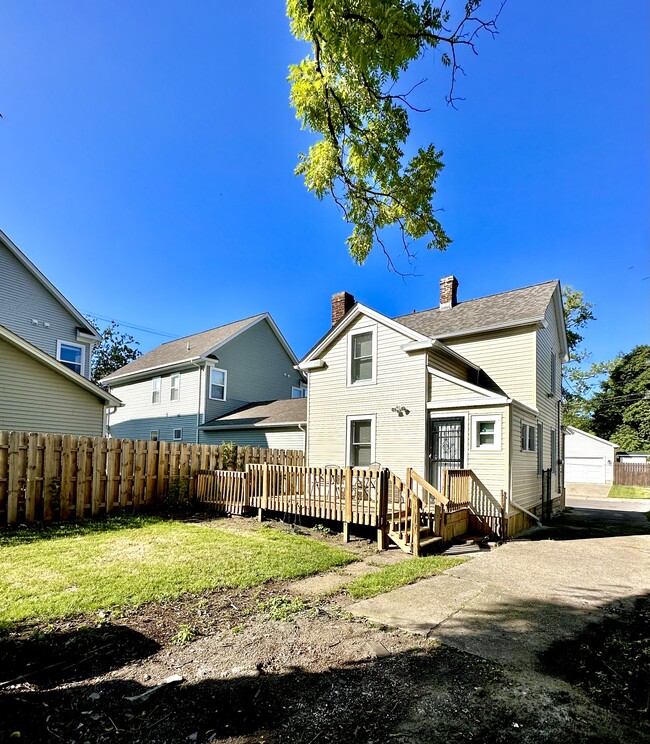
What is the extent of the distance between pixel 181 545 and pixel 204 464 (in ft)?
18.0

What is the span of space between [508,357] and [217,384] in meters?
13.2

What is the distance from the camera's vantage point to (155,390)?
859 inches

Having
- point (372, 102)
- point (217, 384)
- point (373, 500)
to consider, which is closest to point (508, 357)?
point (373, 500)

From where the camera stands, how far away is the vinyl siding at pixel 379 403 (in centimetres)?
1117

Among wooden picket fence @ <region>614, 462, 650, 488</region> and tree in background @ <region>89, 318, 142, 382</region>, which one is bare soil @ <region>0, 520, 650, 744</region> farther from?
tree in background @ <region>89, 318, 142, 382</region>

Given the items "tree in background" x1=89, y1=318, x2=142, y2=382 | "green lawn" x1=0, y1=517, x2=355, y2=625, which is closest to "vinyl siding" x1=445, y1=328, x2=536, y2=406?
"green lawn" x1=0, y1=517, x2=355, y2=625

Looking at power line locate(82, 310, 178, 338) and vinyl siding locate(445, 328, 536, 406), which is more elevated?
power line locate(82, 310, 178, 338)

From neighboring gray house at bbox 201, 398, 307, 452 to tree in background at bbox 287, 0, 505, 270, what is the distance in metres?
10.9

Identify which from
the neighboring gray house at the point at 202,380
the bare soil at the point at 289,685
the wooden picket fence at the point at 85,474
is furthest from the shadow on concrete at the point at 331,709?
the neighboring gray house at the point at 202,380

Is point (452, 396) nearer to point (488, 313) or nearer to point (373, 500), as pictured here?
point (373, 500)

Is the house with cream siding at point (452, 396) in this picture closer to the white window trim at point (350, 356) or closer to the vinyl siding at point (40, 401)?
the white window trim at point (350, 356)

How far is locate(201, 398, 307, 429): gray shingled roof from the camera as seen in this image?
56.2 feet

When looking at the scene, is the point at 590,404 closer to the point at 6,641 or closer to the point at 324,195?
the point at 324,195

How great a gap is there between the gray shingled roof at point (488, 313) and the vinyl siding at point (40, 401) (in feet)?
38.2
